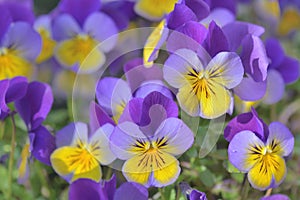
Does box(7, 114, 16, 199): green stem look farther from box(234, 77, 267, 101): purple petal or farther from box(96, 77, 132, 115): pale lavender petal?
box(234, 77, 267, 101): purple petal

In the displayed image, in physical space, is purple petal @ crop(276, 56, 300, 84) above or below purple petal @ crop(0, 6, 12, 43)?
below

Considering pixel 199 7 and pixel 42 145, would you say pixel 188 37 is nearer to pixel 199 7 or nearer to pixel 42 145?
pixel 199 7

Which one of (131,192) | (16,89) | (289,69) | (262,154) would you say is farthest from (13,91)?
(289,69)

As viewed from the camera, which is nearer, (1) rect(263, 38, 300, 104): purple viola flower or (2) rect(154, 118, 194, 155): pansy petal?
(2) rect(154, 118, 194, 155): pansy petal

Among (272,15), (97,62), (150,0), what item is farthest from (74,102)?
(272,15)

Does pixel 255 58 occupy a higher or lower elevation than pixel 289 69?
higher

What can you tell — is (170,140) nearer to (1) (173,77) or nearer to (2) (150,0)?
(1) (173,77)

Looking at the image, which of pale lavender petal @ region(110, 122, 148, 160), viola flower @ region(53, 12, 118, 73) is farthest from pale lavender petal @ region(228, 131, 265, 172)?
viola flower @ region(53, 12, 118, 73)
